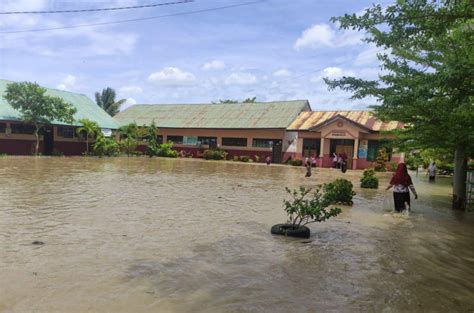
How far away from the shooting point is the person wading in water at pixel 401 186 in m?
11.5

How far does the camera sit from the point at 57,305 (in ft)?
14.7

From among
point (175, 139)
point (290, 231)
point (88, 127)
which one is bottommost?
point (290, 231)

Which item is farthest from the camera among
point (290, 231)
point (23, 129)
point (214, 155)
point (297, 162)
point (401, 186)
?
point (214, 155)

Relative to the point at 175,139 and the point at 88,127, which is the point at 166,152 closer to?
the point at 175,139

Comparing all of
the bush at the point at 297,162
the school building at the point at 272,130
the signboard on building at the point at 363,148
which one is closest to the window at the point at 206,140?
the school building at the point at 272,130

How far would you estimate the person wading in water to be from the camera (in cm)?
1151

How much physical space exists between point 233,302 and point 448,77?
4060 millimetres

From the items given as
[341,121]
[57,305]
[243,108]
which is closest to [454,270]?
[57,305]

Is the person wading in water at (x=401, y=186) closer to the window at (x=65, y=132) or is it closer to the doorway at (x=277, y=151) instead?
the doorway at (x=277, y=151)

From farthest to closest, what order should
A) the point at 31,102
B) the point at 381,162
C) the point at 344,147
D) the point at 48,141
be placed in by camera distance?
the point at 344,147
the point at 48,141
the point at 381,162
the point at 31,102

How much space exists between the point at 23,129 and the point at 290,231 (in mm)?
30629

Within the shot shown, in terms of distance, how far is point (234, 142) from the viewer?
4125 centimetres

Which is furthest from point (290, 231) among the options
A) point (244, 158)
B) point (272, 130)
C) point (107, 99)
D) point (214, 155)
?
point (107, 99)

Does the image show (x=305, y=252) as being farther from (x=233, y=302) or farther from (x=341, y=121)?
(x=341, y=121)
